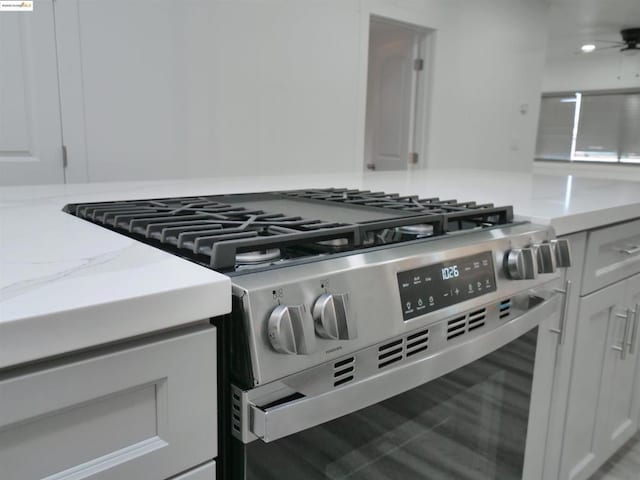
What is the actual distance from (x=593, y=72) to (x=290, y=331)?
855cm

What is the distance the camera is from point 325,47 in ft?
10.4

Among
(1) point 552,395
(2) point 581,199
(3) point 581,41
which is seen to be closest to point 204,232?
(1) point 552,395

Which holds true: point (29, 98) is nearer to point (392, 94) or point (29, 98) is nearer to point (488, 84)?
point (392, 94)

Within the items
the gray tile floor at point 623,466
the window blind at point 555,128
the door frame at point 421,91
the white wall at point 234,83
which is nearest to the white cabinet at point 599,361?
the gray tile floor at point 623,466

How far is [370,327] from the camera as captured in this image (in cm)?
66

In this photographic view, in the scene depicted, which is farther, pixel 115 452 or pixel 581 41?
pixel 581 41

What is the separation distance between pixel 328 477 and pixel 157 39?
2.29 m

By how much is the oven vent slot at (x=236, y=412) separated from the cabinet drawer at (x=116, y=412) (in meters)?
0.02

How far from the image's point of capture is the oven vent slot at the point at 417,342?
0.74 meters

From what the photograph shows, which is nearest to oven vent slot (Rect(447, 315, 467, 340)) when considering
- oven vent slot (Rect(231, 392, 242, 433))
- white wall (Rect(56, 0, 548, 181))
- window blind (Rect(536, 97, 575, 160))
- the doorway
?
oven vent slot (Rect(231, 392, 242, 433))

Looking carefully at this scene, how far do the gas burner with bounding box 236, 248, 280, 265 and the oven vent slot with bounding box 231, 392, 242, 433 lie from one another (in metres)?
0.15

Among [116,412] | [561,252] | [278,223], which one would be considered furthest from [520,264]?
[116,412]

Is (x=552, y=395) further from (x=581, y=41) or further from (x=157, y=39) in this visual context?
(x=581, y=41)

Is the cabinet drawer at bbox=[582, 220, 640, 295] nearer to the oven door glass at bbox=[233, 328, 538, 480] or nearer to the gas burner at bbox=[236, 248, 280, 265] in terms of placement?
the oven door glass at bbox=[233, 328, 538, 480]
